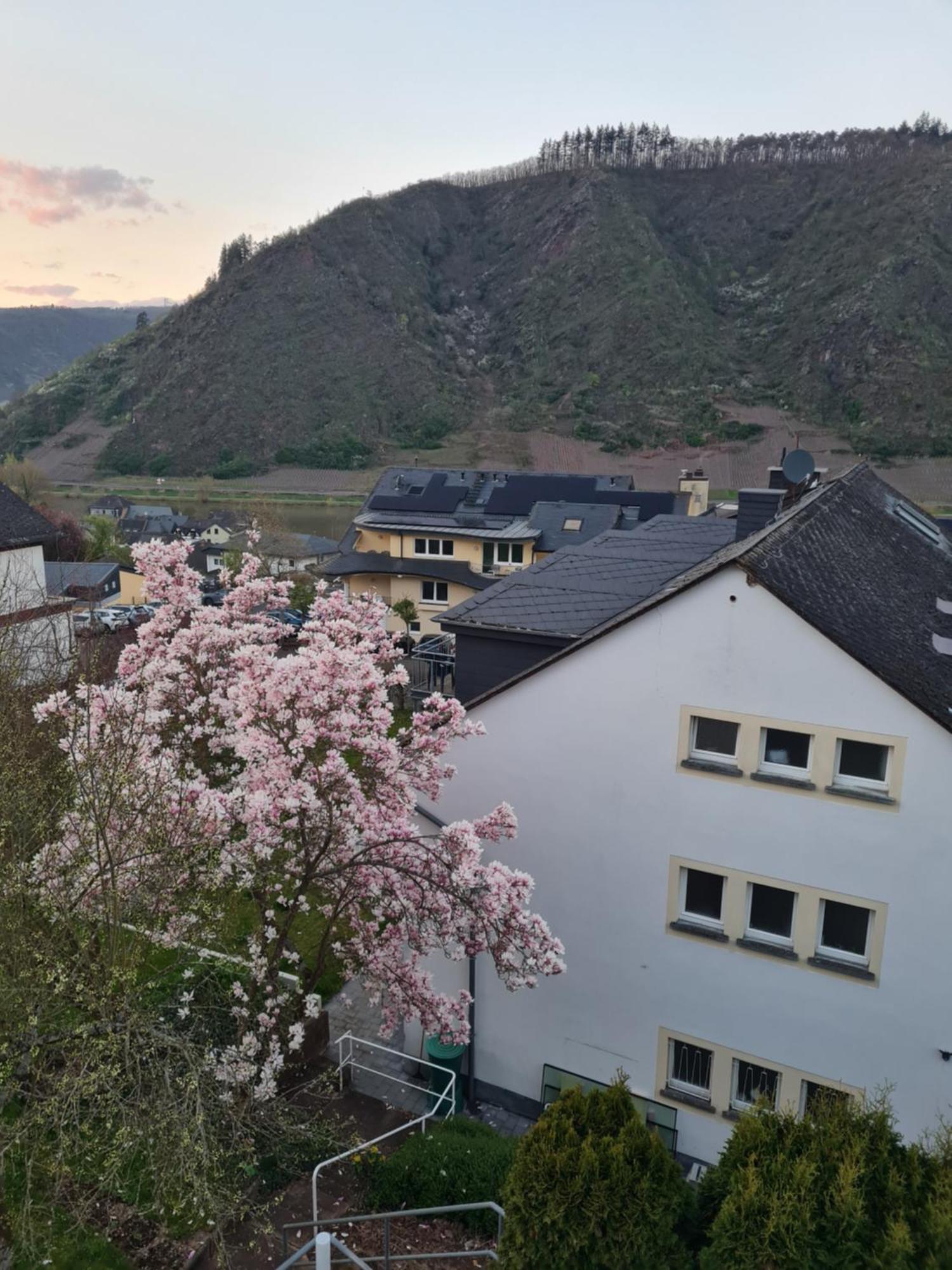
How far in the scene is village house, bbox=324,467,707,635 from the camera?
44.8 meters

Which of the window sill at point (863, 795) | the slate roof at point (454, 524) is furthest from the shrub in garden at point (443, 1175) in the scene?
the slate roof at point (454, 524)

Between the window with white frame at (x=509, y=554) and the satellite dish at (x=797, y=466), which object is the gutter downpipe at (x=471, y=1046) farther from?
the window with white frame at (x=509, y=554)

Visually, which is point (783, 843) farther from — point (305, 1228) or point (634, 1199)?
point (305, 1228)

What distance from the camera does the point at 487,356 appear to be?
164 m

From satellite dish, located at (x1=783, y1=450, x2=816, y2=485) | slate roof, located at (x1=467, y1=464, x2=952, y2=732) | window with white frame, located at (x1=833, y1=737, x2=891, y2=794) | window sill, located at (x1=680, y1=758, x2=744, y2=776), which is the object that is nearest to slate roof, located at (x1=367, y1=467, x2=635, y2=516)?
satellite dish, located at (x1=783, y1=450, x2=816, y2=485)

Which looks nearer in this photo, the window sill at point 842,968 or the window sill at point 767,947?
the window sill at point 842,968

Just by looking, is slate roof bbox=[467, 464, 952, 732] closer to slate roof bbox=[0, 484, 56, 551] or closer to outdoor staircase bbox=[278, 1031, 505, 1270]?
outdoor staircase bbox=[278, 1031, 505, 1270]

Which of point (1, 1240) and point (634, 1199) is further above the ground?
point (634, 1199)

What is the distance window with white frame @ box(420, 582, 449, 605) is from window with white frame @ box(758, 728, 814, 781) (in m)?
33.7

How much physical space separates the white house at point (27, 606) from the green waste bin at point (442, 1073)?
9869 mm

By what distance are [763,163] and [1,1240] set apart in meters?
218

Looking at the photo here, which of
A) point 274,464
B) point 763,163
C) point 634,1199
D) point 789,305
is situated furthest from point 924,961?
point 763,163

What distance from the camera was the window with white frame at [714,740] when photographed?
1206 cm

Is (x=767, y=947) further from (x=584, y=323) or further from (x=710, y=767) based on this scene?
(x=584, y=323)
